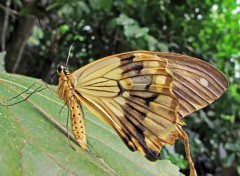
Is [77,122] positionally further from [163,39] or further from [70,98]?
[163,39]

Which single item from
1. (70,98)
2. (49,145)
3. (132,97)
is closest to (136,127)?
(132,97)

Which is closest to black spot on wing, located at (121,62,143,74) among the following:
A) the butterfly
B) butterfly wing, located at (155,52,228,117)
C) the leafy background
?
the butterfly

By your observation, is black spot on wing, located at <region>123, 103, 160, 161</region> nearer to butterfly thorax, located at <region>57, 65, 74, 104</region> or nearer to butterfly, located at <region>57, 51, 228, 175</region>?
butterfly, located at <region>57, 51, 228, 175</region>

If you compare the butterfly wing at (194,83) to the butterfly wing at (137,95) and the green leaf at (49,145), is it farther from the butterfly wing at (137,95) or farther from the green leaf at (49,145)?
the green leaf at (49,145)

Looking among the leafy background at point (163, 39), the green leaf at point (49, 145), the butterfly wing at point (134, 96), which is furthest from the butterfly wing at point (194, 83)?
the leafy background at point (163, 39)

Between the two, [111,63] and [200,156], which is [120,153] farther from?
[200,156]
